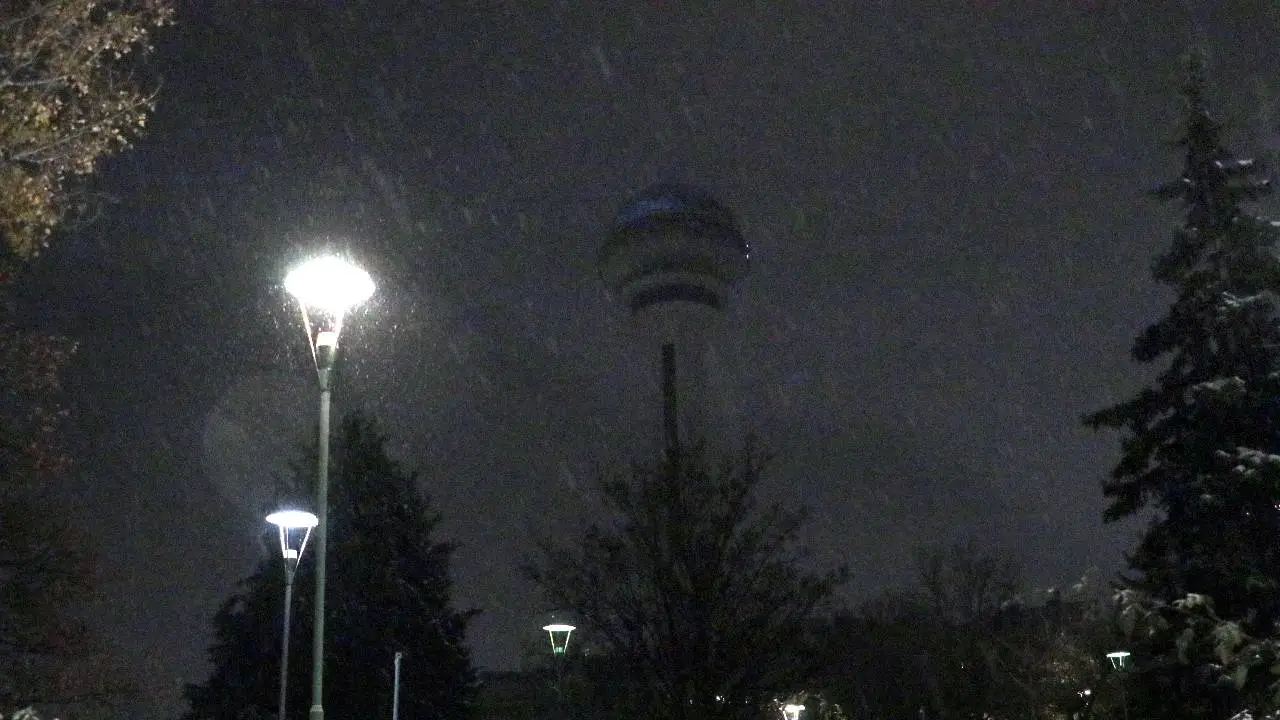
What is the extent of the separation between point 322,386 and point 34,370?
3124 millimetres

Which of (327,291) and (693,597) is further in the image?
(693,597)

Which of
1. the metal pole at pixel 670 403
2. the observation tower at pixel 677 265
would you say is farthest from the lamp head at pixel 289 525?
the observation tower at pixel 677 265

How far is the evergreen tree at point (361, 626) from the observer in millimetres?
36688

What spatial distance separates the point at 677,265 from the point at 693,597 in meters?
69.6

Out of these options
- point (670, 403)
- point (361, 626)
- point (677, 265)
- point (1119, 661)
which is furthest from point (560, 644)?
point (677, 265)

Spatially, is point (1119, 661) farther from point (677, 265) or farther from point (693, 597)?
point (677, 265)

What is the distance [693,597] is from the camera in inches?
955

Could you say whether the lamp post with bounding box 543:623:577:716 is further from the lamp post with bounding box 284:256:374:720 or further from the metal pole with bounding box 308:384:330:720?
the lamp post with bounding box 284:256:374:720

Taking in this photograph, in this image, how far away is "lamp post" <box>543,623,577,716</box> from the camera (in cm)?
2994

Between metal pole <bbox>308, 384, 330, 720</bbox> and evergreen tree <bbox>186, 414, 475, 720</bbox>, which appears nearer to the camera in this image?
metal pole <bbox>308, 384, 330, 720</bbox>

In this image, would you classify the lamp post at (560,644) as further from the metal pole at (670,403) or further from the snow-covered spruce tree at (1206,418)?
the metal pole at (670,403)

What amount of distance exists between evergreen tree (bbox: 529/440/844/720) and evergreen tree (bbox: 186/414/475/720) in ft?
43.4

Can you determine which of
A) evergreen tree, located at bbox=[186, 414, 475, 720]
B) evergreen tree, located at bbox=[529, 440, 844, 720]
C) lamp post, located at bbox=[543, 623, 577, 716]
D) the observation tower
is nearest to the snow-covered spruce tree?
evergreen tree, located at bbox=[529, 440, 844, 720]

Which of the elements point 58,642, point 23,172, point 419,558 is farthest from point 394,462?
point 23,172
